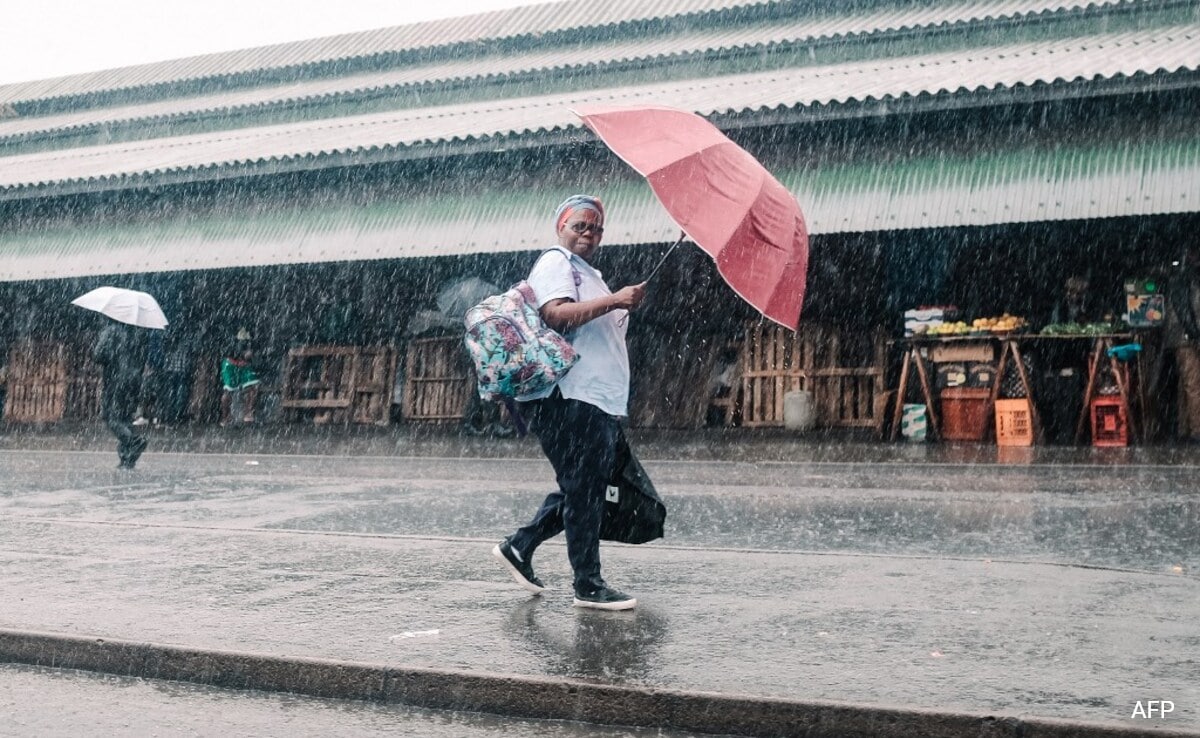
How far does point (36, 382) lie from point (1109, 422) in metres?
19.3

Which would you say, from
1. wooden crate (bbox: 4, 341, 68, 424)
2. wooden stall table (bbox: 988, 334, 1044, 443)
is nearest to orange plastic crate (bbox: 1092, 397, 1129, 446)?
wooden stall table (bbox: 988, 334, 1044, 443)

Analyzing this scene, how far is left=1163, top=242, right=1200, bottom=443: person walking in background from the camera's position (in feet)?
46.4

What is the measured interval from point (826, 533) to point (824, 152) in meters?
8.70

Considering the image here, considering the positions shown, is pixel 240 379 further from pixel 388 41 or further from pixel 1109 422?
pixel 1109 422

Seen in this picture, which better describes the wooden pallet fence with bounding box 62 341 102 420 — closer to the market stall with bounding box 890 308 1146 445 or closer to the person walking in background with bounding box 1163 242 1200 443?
the market stall with bounding box 890 308 1146 445

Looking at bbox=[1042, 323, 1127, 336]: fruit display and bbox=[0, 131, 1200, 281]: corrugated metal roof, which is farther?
bbox=[1042, 323, 1127, 336]: fruit display

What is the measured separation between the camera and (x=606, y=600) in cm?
526

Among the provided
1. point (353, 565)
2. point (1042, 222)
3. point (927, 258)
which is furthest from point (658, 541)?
point (927, 258)

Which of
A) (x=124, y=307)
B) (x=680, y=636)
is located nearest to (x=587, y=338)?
(x=680, y=636)

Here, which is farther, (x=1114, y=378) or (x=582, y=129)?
(x=582, y=129)

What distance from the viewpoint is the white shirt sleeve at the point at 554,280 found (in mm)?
4996

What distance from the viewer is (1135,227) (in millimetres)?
14133

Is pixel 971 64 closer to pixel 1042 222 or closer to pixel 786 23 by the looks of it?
pixel 1042 222

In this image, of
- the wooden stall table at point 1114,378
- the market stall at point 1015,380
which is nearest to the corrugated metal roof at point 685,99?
the market stall at point 1015,380
